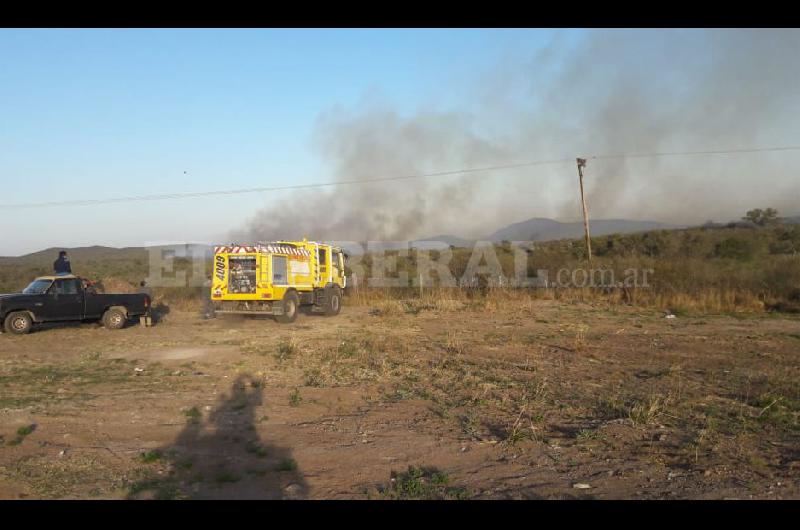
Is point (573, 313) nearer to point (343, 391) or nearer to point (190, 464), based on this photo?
point (343, 391)

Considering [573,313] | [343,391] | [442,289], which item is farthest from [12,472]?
[442,289]

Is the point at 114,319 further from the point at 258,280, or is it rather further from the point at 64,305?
the point at 258,280

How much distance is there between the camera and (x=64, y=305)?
17625 millimetres

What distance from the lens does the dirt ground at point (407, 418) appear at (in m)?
5.80

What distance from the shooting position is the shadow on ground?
5617mm

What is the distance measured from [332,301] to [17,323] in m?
9.40

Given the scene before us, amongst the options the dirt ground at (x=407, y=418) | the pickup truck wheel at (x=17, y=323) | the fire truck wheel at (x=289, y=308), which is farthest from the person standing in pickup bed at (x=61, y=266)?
the fire truck wheel at (x=289, y=308)

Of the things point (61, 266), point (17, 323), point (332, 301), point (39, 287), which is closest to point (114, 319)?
point (39, 287)

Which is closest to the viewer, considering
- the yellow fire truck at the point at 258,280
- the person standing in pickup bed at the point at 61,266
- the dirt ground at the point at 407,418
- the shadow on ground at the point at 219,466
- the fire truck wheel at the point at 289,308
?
the shadow on ground at the point at 219,466

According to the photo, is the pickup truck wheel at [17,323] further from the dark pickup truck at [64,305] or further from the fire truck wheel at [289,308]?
the fire truck wheel at [289,308]

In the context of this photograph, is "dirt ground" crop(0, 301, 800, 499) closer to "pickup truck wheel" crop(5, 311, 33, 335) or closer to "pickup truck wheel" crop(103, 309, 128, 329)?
"pickup truck wheel" crop(5, 311, 33, 335)

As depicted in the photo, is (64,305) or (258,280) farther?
(258,280)
